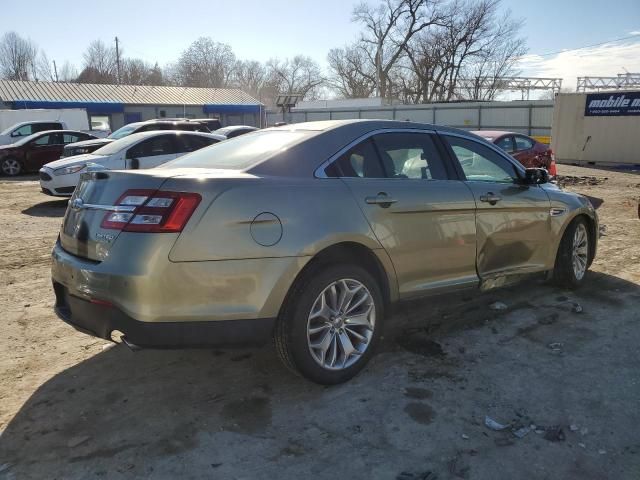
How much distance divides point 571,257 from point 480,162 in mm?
1518

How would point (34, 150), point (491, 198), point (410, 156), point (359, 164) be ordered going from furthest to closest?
1. point (34, 150)
2. point (491, 198)
3. point (410, 156)
4. point (359, 164)

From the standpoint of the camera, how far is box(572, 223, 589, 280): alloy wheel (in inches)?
210

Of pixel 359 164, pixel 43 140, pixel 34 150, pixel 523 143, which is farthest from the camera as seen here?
pixel 43 140

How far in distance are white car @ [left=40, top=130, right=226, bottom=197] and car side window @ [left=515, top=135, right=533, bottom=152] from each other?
720cm

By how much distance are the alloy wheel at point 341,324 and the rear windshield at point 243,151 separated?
0.93 metres

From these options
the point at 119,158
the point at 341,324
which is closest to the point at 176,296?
the point at 341,324

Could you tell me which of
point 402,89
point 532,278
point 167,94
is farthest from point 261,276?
point 402,89

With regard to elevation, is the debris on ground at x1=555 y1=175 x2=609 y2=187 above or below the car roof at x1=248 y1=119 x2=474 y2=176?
below

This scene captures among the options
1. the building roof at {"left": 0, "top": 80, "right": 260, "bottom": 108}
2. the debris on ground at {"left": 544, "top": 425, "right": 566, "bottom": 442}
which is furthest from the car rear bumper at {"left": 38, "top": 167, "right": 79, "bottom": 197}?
the building roof at {"left": 0, "top": 80, "right": 260, "bottom": 108}

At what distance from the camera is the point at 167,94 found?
1617 inches

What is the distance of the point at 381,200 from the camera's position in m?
3.57

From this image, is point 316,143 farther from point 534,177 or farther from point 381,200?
point 534,177

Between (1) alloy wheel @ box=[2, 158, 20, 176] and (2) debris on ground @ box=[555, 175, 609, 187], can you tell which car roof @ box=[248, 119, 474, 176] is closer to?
(2) debris on ground @ box=[555, 175, 609, 187]

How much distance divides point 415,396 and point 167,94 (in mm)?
41332
